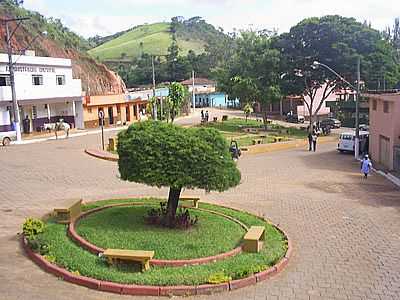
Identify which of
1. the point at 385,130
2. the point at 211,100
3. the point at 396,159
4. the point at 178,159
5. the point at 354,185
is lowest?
the point at 354,185

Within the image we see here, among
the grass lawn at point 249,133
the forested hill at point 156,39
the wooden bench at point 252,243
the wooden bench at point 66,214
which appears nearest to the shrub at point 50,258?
the wooden bench at point 66,214

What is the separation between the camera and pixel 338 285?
9.28 m

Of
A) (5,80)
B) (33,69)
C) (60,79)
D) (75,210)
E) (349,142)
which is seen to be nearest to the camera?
(75,210)

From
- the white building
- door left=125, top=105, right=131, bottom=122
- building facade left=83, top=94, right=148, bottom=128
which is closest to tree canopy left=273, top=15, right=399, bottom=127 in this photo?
building facade left=83, top=94, right=148, bottom=128

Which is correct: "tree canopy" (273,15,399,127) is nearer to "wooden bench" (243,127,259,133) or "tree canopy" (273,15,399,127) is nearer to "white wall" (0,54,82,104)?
"wooden bench" (243,127,259,133)

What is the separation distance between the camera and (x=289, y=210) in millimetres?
15625

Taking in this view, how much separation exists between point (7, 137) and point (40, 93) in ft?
23.5

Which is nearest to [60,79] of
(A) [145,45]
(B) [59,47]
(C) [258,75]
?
(B) [59,47]

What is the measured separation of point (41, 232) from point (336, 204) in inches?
394

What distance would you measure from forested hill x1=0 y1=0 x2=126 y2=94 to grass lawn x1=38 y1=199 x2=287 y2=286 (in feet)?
143

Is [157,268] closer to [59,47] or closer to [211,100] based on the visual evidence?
[59,47]

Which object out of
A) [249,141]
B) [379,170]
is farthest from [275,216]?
[249,141]

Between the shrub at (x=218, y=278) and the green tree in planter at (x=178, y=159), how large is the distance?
2446 mm

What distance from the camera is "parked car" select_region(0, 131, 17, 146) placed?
31300 millimetres
